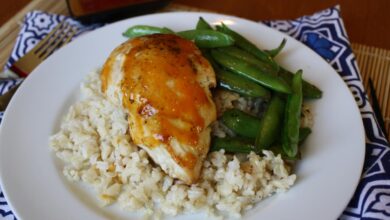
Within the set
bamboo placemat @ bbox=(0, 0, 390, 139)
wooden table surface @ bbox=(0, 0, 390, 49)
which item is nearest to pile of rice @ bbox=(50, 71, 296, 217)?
bamboo placemat @ bbox=(0, 0, 390, 139)

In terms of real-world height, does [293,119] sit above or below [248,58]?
below

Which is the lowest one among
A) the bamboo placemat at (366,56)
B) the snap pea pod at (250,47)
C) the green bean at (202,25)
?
the bamboo placemat at (366,56)

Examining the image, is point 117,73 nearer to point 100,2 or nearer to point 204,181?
point 204,181

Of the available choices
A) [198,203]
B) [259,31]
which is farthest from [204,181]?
[259,31]

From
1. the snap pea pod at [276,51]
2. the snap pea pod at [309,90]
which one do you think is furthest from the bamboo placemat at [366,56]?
the snap pea pod at [276,51]

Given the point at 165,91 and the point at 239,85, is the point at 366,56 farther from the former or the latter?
the point at 165,91

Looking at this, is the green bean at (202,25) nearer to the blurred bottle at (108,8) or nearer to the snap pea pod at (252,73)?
the snap pea pod at (252,73)

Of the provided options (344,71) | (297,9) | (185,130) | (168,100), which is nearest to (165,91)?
(168,100)
